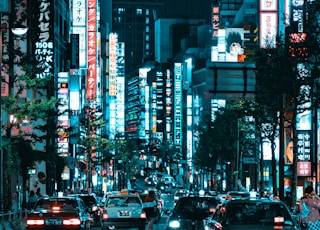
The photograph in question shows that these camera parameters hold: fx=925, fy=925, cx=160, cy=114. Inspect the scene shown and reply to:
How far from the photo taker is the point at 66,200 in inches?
1156

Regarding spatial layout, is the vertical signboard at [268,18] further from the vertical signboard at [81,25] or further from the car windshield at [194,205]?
the car windshield at [194,205]

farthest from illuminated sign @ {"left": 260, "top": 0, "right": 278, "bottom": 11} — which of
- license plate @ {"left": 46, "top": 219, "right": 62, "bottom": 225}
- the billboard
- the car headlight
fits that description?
the billboard

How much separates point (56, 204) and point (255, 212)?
35.2 ft

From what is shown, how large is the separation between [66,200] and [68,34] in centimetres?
6678

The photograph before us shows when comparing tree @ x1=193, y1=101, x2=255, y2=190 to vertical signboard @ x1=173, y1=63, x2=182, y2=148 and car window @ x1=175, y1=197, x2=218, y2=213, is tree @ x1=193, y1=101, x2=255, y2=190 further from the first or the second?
vertical signboard @ x1=173, y1=63, x2=182, y2=148

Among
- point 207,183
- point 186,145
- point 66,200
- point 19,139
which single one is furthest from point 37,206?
point 186,145

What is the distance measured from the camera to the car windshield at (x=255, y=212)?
19469 millimetres

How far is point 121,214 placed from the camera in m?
35.8

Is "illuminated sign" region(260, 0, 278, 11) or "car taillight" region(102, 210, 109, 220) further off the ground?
"illuminated sign" region(260, 0, 278, 11)

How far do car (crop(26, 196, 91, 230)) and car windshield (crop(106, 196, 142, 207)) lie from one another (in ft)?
21.9

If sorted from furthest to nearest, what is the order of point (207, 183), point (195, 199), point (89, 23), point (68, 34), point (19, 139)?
1. point (207, 183)
2. point (89, 23)
3. point (68, 34)
4. point (19, 139)
5. point (195, 199)

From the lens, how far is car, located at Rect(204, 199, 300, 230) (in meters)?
19.0

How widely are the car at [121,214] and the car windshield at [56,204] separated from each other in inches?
247

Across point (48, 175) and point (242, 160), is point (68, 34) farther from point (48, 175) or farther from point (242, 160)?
point (48, 175)
